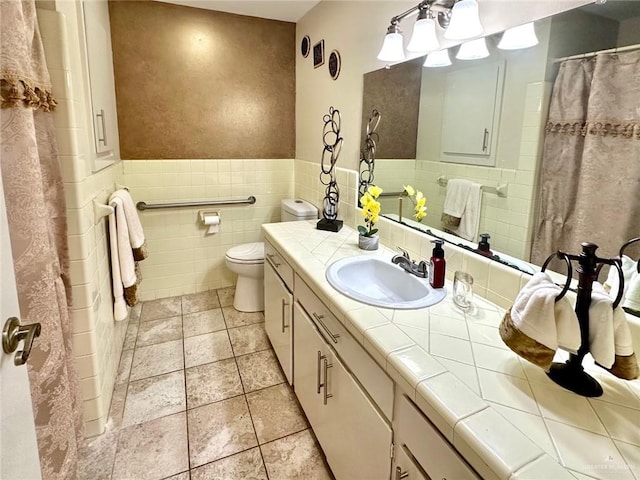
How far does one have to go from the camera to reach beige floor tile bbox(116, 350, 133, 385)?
6.81 ft

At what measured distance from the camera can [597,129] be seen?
1.03m

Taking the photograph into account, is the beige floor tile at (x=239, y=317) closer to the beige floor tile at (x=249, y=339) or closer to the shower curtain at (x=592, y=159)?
the beige floor tile at (x=249, y=339)

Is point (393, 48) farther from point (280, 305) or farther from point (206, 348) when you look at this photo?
point (206, 348)

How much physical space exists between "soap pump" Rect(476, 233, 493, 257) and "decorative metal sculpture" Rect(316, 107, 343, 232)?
97 centimetres

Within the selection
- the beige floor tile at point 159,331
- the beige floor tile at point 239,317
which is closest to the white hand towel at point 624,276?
the beige floor tile at point 239,317

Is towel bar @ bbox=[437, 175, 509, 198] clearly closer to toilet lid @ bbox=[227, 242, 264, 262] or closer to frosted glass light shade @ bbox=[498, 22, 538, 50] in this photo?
frosted glass light shade @ bbox=[498, 22, 538, 50]

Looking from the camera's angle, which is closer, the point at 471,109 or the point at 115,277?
the point at 471,109

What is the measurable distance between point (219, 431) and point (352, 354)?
0.96 metres

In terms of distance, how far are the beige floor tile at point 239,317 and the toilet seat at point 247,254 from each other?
0.44m

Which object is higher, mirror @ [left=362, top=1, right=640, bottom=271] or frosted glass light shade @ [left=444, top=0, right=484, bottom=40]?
frosted glass light shade @ [left=444, top=0, right=484, bottom=40]

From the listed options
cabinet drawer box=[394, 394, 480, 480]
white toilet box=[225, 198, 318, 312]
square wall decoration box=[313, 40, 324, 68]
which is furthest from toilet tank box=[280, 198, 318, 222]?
cabinet drawer box=[394, 394, 480, 480]

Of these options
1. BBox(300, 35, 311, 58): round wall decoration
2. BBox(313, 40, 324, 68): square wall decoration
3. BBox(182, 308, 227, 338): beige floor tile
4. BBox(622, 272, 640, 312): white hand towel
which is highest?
BBox(300, 35, 311, 58): round wall decoration

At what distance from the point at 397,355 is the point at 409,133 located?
126 cm

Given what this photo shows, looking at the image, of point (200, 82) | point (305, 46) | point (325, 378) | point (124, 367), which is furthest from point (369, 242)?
point (200, 82)
